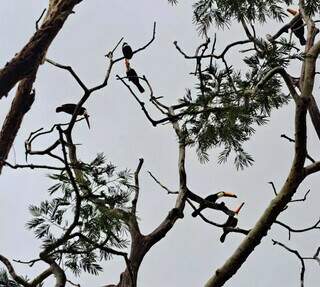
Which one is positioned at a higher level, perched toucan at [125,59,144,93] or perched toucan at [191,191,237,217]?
perched toucan at [125,59,144,93]

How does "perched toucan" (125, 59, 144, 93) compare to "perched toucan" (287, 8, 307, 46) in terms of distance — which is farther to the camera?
"perched toucan" (125, 59, 144, 93)

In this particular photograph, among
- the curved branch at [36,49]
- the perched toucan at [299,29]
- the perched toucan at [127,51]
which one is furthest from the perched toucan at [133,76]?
the perched toucan at [299,29]

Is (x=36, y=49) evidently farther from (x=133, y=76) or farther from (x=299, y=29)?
(x=299, y=29)

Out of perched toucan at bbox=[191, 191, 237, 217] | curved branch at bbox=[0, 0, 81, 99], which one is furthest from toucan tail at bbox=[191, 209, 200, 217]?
curved branch at bbox=[0, 0, 81, 99]

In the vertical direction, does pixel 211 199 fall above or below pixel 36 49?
below

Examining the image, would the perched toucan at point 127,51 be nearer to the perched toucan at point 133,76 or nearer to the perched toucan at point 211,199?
the perched toucan at point 133,76

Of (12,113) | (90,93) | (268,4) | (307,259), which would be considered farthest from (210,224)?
(268,4)

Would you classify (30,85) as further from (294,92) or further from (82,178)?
(294,92)

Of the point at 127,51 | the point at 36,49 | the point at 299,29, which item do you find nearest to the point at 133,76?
the point at 127,51

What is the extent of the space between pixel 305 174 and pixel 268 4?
147 cm

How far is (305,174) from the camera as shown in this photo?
244 cm

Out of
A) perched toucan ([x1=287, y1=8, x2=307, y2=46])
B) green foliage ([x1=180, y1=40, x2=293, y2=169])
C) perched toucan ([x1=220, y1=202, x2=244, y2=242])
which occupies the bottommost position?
perched toucan ([x1=220, y1=202, x2=244, y2=242])

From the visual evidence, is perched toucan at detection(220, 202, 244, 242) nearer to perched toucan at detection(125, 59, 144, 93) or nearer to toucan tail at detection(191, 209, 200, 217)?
toucan tail at detection(191, 209, 200, 217)

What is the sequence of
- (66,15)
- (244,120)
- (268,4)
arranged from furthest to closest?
(268,4) < (66,15) < (244,120)
